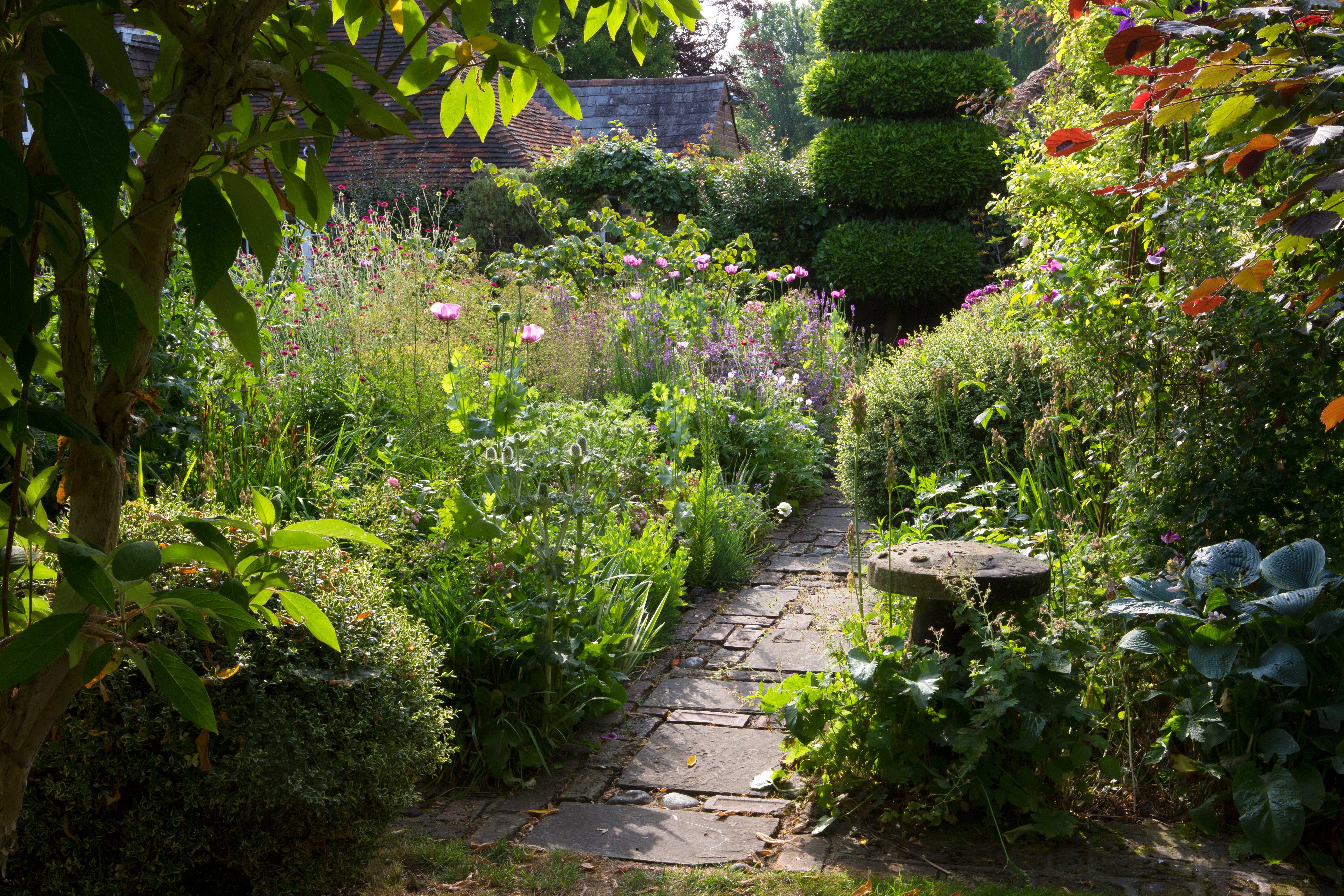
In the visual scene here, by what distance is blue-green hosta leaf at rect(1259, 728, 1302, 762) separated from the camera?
8.19 feet

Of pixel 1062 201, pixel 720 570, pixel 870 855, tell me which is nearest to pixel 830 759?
pixel 870 855

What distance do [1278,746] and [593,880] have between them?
5.95 ft

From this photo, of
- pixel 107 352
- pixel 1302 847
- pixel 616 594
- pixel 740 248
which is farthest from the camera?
pixel 740 248

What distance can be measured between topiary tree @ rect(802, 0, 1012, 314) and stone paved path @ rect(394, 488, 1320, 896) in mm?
8654

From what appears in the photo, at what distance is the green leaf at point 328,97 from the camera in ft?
3.10

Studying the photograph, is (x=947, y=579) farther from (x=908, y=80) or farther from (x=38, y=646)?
(x=908, y=80)

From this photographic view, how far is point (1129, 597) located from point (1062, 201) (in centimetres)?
226

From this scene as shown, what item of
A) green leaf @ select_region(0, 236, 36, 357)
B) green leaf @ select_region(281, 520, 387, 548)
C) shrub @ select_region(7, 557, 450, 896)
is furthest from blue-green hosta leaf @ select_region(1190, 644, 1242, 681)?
green leaf @ select_region(0, 236, 36, 357)

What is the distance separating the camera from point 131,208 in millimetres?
1040

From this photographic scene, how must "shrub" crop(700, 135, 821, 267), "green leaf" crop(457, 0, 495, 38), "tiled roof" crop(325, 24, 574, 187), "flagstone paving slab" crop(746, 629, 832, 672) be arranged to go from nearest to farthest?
"green leaf" crop(457, 0, 495, 38) → "flagstone paving slab" crop(746, 629, 832, 672) → "shrub" crop(700, 135, 821, 267) → "tiled roof" crop(325, 24, 574, 187)

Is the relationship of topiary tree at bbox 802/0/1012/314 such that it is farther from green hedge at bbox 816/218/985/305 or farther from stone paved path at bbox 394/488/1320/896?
stone paved path at bbox 394/488/1320/896

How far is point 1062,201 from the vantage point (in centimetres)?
448

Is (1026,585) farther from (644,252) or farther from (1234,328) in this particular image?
(644,252)

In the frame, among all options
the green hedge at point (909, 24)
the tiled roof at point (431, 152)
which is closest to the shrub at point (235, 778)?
the green hedge at point (909, 24)
